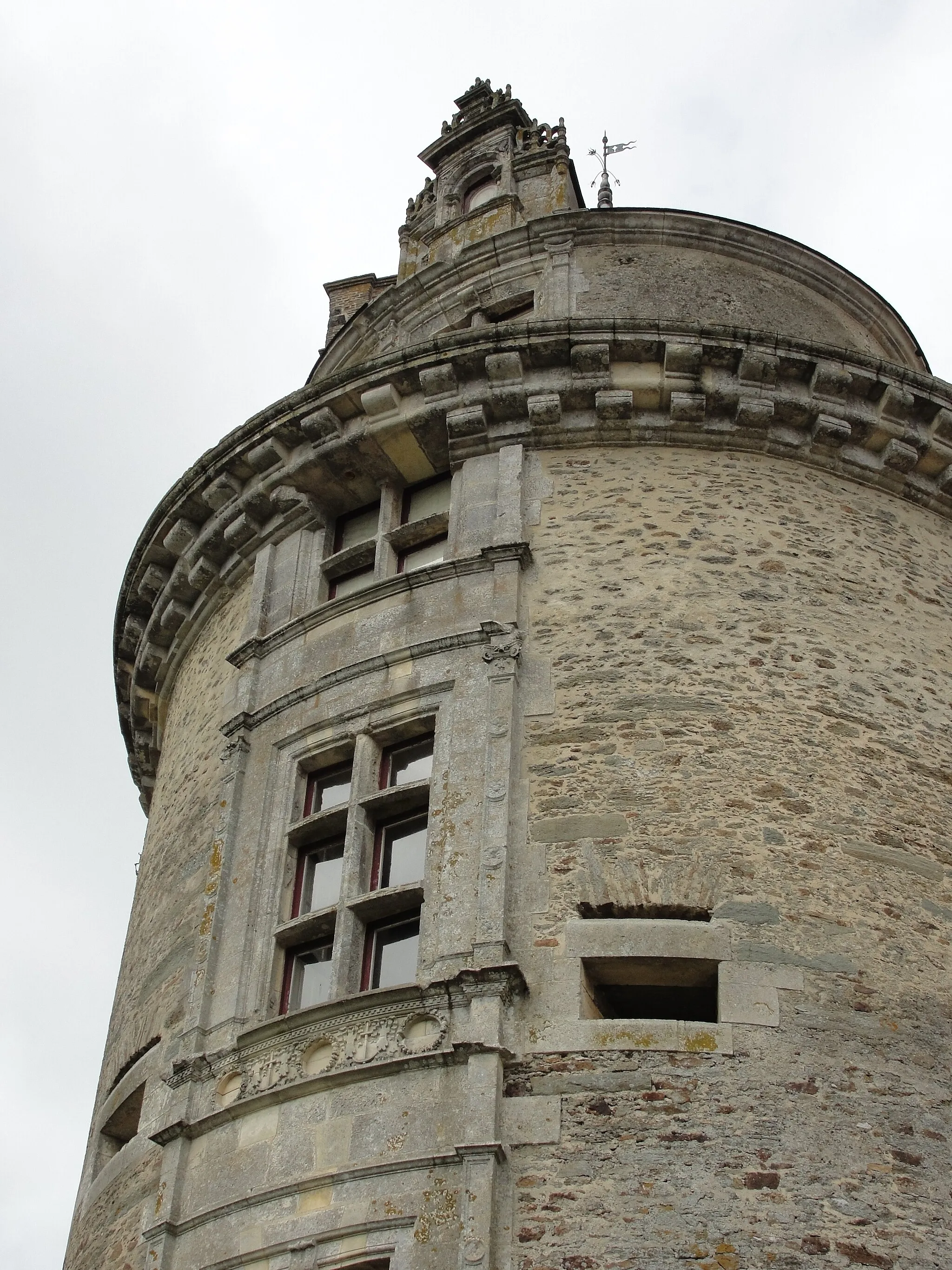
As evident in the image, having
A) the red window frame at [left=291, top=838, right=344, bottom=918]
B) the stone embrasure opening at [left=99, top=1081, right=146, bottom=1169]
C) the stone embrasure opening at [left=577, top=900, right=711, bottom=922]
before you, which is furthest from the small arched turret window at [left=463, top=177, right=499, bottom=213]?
the stone embrasure opening at [left=99, top=1081, right=146, bottom=1169]

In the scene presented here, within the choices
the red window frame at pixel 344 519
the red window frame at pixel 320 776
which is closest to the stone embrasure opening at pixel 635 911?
the red window frame at pixel 320 776

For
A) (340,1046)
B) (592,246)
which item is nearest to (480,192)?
(592,246)

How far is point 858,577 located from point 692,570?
1346 millimetres

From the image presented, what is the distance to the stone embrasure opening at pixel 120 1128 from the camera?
11586mm

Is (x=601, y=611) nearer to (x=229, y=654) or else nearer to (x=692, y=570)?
(x=692, y=570)

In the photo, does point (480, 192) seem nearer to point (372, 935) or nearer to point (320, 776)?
point (320, 776)

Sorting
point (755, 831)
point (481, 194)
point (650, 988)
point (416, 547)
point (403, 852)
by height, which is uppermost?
point (481, 194)

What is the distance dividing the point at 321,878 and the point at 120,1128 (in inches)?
114

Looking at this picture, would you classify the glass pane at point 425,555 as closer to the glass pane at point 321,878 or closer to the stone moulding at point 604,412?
the stone moulding at point 604,412

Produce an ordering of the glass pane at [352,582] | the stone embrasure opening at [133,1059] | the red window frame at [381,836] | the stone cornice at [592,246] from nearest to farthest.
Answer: the red window frame at [381,836] < the stone embrasure opening at [133,1059] < the glass pane at [352,582] < the stone cornice at [592,246]

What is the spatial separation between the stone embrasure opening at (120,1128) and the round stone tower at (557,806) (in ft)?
0.14

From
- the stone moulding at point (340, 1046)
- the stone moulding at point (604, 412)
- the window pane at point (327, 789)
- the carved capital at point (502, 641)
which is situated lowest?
the stone moulding at point (340, 1046)

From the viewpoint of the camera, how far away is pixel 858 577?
1180 centimetres

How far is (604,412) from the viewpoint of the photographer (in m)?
12.3
